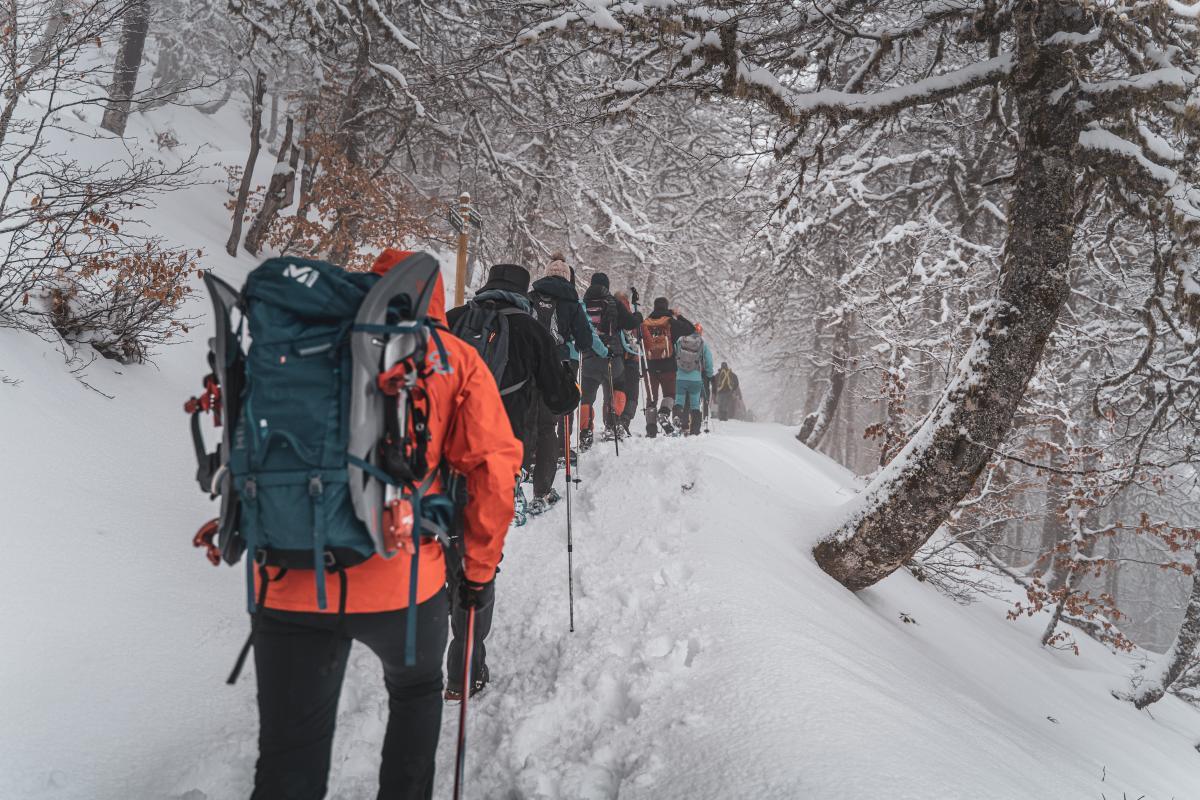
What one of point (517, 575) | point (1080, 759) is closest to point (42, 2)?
point (517, 575)

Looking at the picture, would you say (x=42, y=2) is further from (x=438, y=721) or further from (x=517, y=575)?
(x=438, y=721)

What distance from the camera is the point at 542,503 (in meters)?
5.92

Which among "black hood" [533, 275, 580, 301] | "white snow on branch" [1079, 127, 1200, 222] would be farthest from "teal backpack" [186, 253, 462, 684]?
"white snow on branch" [1079, 127, 1200, 222]

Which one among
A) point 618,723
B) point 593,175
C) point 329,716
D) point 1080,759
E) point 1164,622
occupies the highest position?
point 593,175

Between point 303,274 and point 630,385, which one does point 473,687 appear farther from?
point 630,385

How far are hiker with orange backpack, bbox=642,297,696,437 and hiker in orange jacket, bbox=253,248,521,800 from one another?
8.32 metres

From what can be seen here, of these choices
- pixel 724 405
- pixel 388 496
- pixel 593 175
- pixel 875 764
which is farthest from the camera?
pixel 724 405

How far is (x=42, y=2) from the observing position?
4.90m

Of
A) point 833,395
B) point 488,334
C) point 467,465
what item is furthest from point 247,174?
point 833,395

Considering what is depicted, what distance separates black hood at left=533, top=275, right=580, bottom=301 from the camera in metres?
5.24

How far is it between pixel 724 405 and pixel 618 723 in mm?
20760

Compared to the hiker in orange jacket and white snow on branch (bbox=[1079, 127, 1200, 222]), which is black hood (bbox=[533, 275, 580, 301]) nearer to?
the hiker in orange jacket

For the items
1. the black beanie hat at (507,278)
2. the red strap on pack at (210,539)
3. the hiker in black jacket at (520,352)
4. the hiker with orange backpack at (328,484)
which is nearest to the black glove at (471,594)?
the hiker with orange backpack at (328,484)

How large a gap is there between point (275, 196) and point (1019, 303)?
10.8 metres
